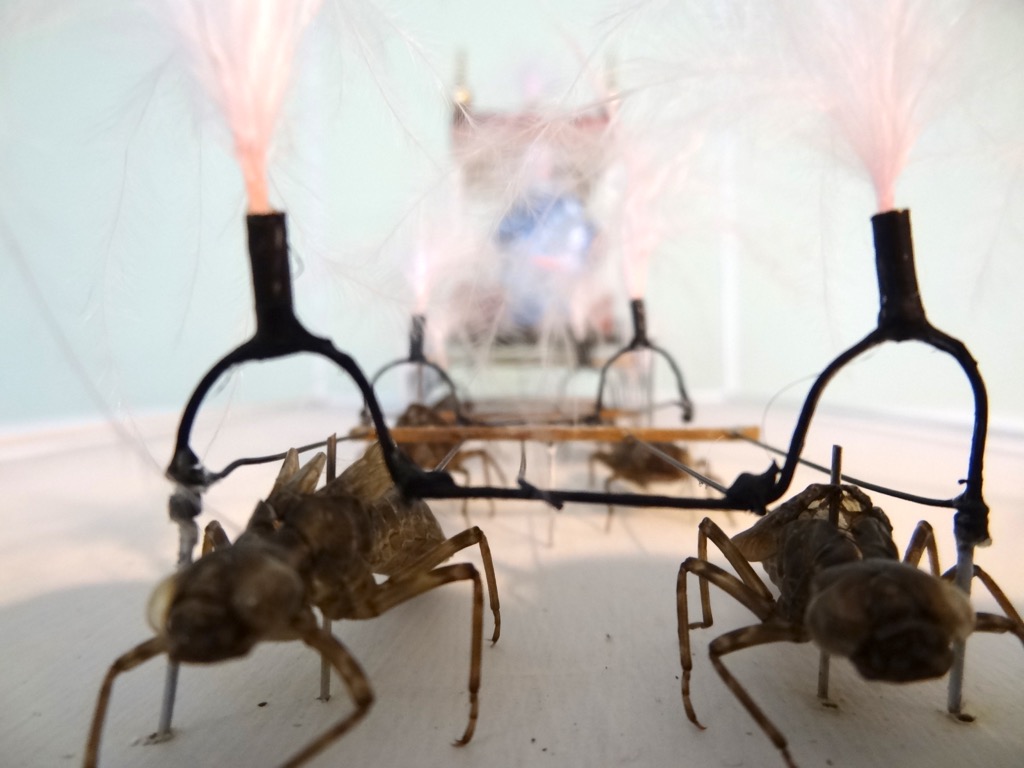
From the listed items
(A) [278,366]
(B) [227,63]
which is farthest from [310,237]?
(A) [278,366]

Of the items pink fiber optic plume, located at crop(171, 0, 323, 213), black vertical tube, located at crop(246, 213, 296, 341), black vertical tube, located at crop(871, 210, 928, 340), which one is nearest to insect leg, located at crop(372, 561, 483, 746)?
black vertical tube, located at crop(246, 213, 296, 341)

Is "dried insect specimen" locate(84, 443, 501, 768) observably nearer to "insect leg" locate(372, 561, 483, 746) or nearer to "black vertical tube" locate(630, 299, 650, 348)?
"insect leg" locate(372, 561, 483, 746)

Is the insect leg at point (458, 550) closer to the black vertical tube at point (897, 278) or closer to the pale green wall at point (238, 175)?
the pale green wall at point (238, 175)

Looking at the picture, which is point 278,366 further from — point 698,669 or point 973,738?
point 973,738

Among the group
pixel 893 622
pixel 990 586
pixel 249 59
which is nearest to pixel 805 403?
pixel 893 622

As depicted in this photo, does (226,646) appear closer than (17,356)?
Yes

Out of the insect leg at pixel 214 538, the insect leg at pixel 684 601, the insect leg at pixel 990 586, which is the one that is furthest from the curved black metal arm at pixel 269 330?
the insect leg at pixel 990 586
